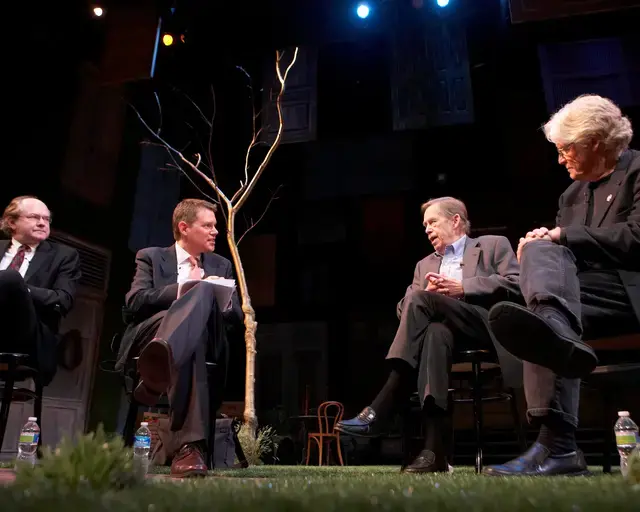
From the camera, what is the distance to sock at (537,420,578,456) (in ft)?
5.53

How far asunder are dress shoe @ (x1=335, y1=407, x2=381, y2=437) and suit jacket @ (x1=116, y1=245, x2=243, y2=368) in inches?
30.1

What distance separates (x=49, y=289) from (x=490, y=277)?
93.7 inches

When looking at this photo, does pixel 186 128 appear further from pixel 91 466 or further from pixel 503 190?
pixel 91 466

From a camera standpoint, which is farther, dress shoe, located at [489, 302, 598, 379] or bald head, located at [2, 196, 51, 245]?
bald head, located at [2, 196, 51, 245]

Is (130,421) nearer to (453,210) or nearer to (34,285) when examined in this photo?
(34,285)

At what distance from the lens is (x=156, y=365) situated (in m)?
1.93

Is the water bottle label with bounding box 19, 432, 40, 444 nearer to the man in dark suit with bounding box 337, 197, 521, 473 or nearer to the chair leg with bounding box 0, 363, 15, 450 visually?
the chair leg with bounding box 0, 363, 15, 450

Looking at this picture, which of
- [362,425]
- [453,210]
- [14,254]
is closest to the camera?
[362,425]

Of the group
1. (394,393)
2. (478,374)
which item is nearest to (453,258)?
(478,374)

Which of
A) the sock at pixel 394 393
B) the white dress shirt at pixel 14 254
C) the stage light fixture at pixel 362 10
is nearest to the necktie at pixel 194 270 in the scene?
the sock at pixel 394 393

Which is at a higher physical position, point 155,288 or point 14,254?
point 14,254

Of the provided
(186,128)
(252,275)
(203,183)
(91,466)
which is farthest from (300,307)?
(91,466)

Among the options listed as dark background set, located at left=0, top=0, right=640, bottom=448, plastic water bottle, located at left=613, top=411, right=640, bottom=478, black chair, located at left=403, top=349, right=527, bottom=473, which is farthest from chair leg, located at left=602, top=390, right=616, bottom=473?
dark background set, located at left=0, top=0, right=640, bottom=448

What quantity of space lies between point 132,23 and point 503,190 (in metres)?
5.47
